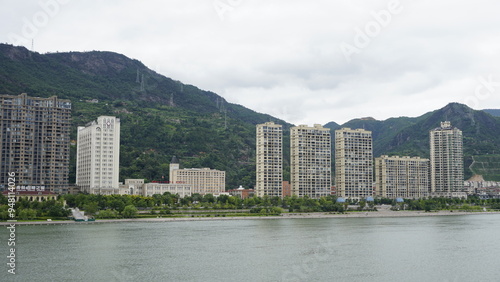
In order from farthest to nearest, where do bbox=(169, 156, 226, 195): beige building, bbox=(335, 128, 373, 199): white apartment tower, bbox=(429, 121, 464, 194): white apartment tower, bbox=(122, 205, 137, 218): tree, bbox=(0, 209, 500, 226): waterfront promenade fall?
bbox=(429, 121, 464, 194): white apartment tower → bbox=(169, 156, 226, 195): beige building → bbox=(335, 128, 373, 199): white apartment tower → bbox=(122, 205, 137, 218): tree → bbox=(0, 209, 500, 226): waterfront promenade

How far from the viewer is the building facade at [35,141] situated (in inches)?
4289

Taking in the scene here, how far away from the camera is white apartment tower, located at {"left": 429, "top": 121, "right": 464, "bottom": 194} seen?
16288 centimetres

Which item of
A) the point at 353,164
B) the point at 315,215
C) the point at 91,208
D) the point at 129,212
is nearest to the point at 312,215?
the point at 315,215

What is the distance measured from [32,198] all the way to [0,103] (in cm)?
2447

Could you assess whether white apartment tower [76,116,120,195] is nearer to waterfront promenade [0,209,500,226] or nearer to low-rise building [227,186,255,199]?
waterfront promenade [0,209,500,226]

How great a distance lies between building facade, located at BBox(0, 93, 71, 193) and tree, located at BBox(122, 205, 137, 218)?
25494mm

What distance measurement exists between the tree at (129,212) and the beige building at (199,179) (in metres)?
48.2

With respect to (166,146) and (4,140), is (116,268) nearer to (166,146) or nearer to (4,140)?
(4,140)

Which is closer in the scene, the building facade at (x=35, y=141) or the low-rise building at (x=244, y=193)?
the building facade at (x=35, y=141)

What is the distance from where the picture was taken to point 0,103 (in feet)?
359

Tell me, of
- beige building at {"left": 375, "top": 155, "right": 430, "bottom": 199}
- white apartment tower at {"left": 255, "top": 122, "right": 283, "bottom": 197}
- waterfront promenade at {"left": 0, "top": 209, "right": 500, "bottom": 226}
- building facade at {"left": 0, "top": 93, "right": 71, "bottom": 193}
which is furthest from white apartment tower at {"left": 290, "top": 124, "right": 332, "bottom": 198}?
building facade at {"left": 0, "top": 93, "right": 71, "bottom": 193}

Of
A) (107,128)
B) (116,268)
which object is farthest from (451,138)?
(116,268)

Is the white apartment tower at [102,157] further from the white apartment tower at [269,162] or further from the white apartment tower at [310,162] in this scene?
the white apartment tower at [310,162]

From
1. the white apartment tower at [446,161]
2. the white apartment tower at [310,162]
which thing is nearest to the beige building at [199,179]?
the white apartment tower at [310,162]
